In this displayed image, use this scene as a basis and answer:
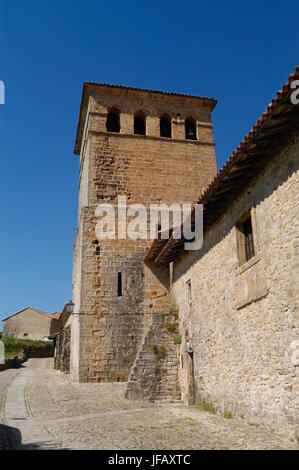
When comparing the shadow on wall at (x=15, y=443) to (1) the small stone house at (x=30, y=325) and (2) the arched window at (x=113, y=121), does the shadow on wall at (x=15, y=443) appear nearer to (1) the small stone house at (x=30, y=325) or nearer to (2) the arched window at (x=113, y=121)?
(2) the arched window at (x=113, y=121)

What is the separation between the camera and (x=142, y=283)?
Result: 45.7 feet

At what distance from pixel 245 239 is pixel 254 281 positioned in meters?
1.14

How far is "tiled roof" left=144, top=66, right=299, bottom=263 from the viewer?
5.37m

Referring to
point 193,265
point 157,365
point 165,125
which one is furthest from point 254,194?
point 165,125

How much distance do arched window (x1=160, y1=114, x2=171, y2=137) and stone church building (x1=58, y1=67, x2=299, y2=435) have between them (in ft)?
0.16

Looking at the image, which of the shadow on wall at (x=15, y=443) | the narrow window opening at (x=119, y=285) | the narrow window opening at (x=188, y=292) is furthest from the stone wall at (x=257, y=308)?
the narrow window opening at (x=119, y=285)

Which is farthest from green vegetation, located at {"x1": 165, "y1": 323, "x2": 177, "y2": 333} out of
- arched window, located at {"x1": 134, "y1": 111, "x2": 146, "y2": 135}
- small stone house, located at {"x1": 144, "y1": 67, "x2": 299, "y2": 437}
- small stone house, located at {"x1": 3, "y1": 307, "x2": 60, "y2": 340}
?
small stone house, located at {"x1": 3, "y1": 307, "x2": 60, "y2": 340}

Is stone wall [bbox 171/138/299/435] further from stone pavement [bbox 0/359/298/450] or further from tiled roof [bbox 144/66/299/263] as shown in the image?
stone pavement [bbox 0/359/298/450]

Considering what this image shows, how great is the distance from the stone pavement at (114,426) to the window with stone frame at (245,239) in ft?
9.67

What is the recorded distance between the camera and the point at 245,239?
764 cm

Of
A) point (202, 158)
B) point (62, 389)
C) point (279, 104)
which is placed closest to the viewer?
point (279, 104)

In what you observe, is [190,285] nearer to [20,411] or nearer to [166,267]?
[166,267]

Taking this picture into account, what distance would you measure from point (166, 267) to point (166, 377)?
4370 millimetres

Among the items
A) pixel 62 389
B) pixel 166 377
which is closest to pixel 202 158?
pixel 166 377
